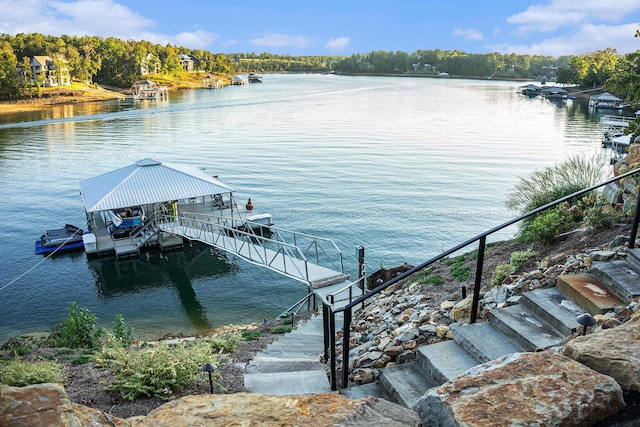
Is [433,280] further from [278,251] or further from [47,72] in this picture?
[47,72]

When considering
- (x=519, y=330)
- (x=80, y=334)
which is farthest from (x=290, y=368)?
(x=80, y=334)

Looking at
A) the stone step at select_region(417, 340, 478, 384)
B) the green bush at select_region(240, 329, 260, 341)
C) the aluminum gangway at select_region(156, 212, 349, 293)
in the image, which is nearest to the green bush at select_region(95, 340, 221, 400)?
the stone step at select_region(417, 340, 478, 384)

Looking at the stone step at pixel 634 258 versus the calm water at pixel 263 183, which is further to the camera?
the calm water at pixel 263 183

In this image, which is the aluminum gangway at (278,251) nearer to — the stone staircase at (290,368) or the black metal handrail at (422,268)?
the stone staircase at (290,368)

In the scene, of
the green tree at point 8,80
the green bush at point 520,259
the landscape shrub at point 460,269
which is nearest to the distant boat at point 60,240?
the landscape shrub at point 460,269

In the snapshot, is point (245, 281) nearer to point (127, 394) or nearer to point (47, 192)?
point (127, 394)

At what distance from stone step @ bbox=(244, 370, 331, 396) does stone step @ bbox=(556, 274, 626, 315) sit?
2820 mm

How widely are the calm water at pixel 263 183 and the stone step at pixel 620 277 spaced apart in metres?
12.7

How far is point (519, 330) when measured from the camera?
447 centimetres

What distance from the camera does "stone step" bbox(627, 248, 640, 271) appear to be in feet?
16.2

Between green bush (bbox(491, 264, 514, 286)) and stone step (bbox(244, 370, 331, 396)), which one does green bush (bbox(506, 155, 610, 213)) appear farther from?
stone step (bbox(244, 370, 331, 396))

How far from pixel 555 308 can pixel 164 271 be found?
1938 centimetres

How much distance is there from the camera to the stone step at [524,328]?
4238 millimetres

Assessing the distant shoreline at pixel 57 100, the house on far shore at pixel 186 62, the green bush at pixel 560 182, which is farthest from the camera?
the house on far shore at pixel 186 62
